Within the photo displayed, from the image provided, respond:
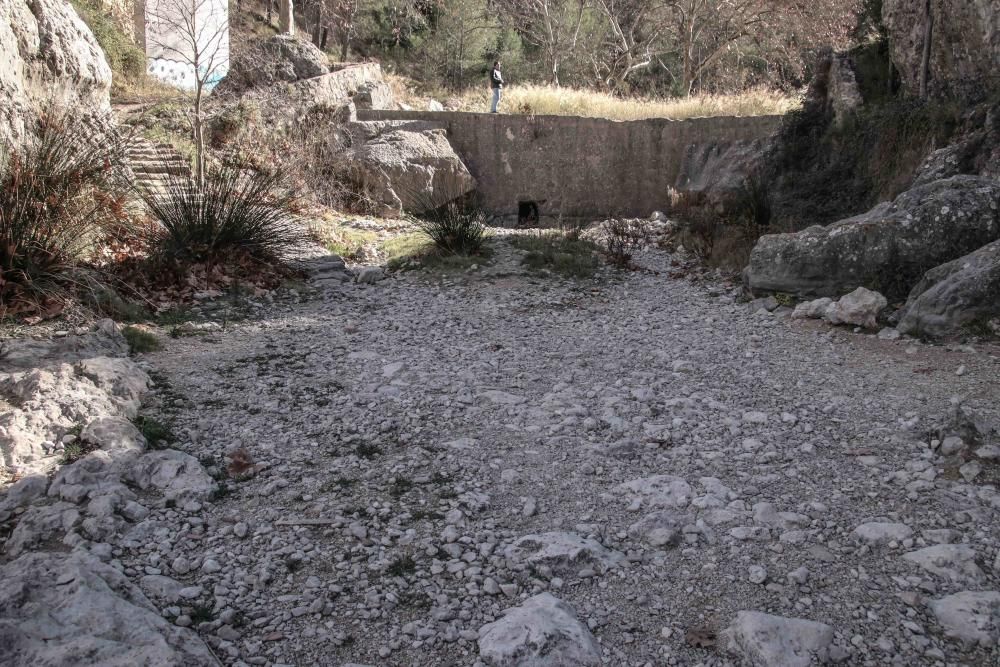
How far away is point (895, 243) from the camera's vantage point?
5738 millimetres

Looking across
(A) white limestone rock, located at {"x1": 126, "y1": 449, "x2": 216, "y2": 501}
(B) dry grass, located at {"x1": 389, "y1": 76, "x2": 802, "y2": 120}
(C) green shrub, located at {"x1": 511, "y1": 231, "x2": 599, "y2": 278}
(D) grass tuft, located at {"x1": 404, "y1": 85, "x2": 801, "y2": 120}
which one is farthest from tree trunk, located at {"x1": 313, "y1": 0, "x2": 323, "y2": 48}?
(A) white limestone rock, located at {"x1": 126, "y1": 449, "x2": 216, "y2": 501}

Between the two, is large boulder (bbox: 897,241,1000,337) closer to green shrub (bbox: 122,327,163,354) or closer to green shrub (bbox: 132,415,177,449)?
green shrub (bbox: 132,415,177,449)

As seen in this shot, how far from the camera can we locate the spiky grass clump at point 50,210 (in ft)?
16.3

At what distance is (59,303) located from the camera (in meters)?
5.11

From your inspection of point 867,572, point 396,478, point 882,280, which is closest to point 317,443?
point 396,478

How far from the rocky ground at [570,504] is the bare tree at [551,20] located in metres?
18.2

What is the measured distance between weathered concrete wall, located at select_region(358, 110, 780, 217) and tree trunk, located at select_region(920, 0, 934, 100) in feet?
9.28

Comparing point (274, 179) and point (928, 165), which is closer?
point (928, 165)

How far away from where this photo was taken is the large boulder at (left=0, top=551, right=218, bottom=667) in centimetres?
197

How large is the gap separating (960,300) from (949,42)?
13.5ft

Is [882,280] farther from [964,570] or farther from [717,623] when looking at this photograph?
[717,623]

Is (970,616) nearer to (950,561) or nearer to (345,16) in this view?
(950,561)

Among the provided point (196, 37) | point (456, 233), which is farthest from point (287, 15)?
point (456, 233)

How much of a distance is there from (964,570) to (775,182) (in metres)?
6.87
